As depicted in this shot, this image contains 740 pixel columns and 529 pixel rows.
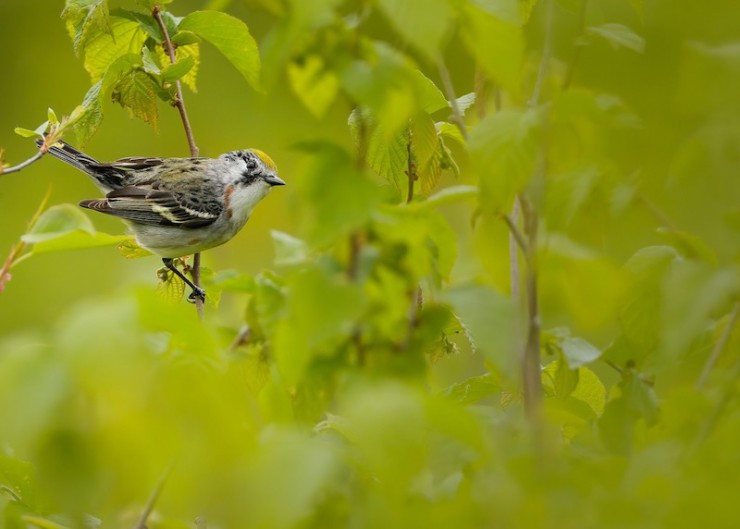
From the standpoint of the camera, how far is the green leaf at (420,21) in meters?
1.06

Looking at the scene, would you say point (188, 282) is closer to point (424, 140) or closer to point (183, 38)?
point (183, 38)

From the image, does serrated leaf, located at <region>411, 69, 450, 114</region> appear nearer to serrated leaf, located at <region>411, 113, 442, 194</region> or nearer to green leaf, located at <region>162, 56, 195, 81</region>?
serrated leaf, located at <region>411, 113, 442, 194</region>

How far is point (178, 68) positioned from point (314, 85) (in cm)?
107

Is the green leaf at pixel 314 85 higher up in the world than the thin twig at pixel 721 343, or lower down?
higher up

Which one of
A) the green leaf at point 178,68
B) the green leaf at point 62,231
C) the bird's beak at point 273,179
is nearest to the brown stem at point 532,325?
the green leaf at point 62,231

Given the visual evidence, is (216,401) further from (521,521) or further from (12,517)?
(12,517)

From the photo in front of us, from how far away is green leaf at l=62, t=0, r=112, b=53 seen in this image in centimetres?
208

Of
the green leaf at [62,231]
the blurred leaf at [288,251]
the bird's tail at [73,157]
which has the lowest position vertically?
the blurred leaf at [288,251]

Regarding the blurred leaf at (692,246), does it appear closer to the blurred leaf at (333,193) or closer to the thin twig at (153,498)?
the blurred leaf at (333,193)

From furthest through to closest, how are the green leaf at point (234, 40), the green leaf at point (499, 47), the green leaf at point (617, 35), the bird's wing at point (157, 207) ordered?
the bird's wing at point (157, 207) < the green leaf at point (234, 40) < the green leaf at point (617, 35) < the green leaf at point (499, 47)

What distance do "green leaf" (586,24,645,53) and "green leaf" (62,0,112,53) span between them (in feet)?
3.45

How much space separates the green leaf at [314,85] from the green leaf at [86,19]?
3.31 feet

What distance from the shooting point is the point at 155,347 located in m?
1.23

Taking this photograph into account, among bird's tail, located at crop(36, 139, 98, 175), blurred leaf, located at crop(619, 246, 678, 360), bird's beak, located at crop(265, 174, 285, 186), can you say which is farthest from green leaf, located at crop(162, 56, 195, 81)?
bird's tail, located at crop(36, 139, 98, 175)
